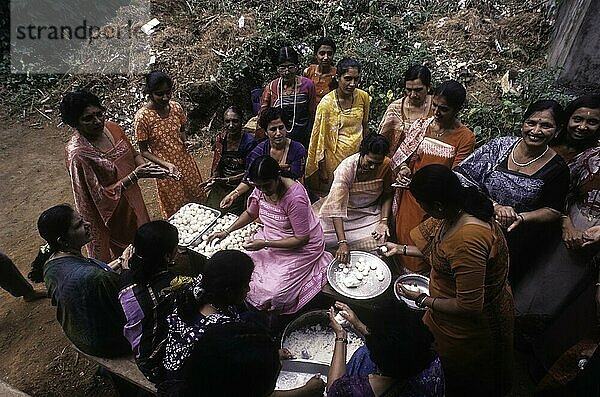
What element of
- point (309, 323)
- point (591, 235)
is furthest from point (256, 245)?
point (591, 235)

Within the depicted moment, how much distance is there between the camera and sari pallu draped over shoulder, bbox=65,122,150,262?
3.61 m

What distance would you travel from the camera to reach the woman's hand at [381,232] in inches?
147

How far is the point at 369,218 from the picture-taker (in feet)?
12.9

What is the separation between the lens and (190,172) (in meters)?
4.66

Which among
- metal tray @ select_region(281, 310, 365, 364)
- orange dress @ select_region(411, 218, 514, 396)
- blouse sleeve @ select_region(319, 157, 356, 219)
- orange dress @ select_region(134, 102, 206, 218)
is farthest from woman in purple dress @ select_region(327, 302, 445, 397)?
orange dress @ select_region(134, 102, 206, 218)

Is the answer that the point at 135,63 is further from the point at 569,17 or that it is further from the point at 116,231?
the point at 569,17

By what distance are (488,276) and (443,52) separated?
5.63 meters

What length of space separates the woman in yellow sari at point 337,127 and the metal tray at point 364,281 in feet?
4.56

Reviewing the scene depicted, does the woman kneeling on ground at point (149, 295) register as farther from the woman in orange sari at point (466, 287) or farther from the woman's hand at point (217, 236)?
the woman in orange sari at point (466, 287)

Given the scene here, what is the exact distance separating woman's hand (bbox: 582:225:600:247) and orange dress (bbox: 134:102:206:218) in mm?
3617

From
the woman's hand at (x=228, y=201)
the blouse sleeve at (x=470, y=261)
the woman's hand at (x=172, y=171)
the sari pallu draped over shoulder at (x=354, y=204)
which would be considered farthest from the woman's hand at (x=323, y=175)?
the blouse sleeve at (x=470, y=261)

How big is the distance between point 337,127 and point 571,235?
2371mm

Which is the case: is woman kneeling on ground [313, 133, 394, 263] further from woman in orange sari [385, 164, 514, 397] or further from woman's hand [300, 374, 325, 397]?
woman's hand [300, 374, 325, 397]

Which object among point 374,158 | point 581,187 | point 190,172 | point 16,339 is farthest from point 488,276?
point 16,339
